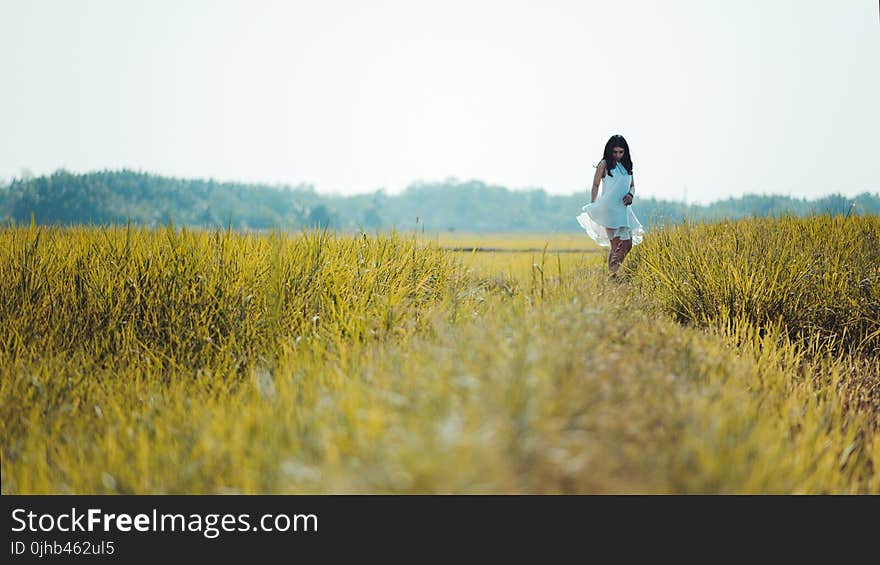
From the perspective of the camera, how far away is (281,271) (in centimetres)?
471

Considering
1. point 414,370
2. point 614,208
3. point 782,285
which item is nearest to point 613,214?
point 614,208

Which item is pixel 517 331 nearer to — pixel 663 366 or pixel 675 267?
pixel 663 366

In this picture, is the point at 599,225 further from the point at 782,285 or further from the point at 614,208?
the point at 782,285

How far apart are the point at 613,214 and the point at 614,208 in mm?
78

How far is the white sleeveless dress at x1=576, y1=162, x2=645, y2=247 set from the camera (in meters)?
8.22

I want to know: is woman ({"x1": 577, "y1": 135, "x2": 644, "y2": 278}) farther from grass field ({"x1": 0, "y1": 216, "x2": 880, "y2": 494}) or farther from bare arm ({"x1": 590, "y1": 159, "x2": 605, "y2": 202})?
grass field ({"x1": 0, "y1": 216, "x2": 880, "y2": 494})
